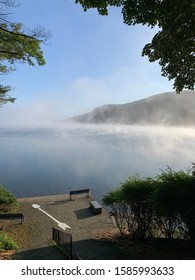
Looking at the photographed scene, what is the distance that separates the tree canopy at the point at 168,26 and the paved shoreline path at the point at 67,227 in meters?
8.94

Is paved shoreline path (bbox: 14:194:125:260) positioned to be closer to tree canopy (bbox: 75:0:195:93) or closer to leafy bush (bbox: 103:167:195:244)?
leafy bush (bbox: 103:167:195:244)

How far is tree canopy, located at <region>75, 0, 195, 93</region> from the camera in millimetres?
10172

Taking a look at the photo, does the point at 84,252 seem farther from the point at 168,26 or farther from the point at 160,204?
the point at 168,26

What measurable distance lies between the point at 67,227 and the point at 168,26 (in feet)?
46.2

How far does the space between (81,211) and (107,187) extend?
33348 millimetres

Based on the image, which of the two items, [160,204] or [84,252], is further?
[84,252]

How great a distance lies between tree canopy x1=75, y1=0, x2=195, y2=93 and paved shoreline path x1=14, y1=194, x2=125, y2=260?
29.3 ft

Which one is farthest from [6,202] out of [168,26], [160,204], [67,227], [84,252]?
[168,26]

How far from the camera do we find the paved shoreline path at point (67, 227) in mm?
12384

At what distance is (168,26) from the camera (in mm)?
11016

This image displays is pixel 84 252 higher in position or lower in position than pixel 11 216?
higher

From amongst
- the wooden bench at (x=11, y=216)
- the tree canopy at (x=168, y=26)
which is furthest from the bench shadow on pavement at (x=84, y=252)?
the tree canopy at (x=168, y=26)

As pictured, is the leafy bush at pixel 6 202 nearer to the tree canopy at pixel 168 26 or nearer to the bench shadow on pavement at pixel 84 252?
the bench shadow on pavement at pixel 84 252

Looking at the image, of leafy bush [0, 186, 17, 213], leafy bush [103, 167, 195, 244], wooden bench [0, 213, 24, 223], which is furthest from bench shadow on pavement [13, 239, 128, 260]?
leafy bush [0, 186, 17, 213]
